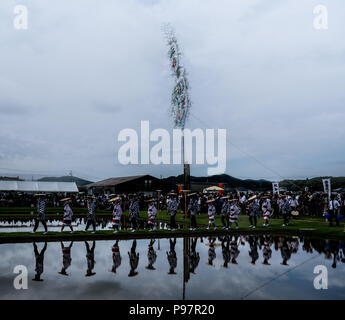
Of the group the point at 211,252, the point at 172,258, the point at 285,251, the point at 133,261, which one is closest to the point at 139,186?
the point at 211,252

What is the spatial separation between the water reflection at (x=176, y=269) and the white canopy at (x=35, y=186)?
30958 millimetres

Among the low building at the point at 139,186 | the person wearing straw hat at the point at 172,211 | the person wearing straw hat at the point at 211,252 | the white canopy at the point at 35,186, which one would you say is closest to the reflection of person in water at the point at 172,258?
the person wearing straw hat at the point at 211,252

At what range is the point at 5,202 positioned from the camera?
39.4 metres

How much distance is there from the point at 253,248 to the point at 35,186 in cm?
3665

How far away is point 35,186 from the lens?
43.5m

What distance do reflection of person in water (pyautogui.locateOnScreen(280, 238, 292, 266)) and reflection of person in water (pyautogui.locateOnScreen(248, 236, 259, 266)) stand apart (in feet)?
3.00

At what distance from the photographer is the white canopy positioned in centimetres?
4206

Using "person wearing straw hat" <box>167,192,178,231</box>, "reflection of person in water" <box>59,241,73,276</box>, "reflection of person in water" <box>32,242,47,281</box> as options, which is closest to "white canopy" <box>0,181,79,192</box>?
"person wearing straw hat" <box>167,192,178,231</box>

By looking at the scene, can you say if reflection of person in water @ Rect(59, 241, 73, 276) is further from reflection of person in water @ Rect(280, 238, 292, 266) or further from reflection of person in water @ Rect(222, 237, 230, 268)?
reflection of person in water @ Rect(280, 238, 292, 266)

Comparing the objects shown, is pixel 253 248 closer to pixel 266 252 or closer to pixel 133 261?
pixel 266 252

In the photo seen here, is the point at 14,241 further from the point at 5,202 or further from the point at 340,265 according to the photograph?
the point at 5,202
